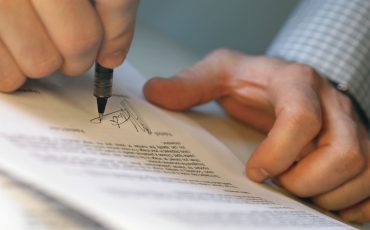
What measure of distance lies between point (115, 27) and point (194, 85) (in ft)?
0.61

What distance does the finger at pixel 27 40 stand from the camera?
311 mm

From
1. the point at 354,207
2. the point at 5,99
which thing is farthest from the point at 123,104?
the point at 354,207

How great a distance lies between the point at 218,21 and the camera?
0.93 metres

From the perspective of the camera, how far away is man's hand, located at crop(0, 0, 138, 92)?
0.31 m

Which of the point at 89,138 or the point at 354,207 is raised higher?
the point at 89,138

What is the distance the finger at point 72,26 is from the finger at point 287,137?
17 cm

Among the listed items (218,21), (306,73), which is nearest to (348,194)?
(306,73)

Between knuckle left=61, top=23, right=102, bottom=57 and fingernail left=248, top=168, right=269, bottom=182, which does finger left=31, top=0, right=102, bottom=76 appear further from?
fingernail left=248, top=168, right=269, bottom=182

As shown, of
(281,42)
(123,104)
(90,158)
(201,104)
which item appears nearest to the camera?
(90,158)

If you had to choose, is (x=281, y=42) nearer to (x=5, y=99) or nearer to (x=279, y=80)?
(x=279, y=80)

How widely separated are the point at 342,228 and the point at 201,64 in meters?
0.29

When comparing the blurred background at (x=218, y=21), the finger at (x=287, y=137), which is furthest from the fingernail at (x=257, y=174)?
the blurred background at (x=218, y=21)

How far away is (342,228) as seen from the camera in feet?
1.04
